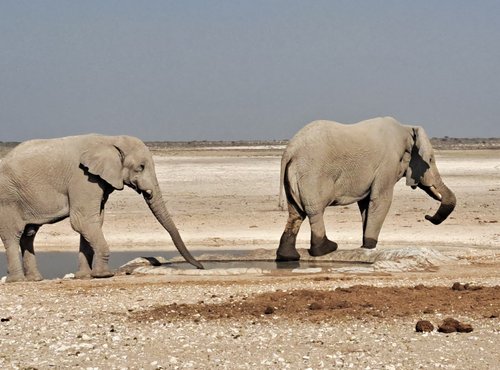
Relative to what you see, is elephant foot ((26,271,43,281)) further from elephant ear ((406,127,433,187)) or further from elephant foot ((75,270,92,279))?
elephant ear ((406,127,433,187))

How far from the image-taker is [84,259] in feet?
57.1

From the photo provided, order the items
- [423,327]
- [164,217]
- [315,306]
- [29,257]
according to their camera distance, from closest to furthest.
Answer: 1. [423,327]
2. [315,306]
3. [29,257]
4. [164,217]

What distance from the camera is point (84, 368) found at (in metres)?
9.77

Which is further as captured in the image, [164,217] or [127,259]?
[127,259]

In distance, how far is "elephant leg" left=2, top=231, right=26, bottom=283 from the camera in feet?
55.5

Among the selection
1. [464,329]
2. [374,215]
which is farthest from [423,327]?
[374,215]

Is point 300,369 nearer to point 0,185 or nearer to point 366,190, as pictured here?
point 0,185

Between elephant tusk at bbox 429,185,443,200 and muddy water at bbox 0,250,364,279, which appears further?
elephant tusk at bbox 429,185,443,200

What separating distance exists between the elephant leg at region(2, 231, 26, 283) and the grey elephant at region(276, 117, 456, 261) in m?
4.88

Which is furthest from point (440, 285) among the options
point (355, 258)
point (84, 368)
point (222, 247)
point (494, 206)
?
point (494, 206)

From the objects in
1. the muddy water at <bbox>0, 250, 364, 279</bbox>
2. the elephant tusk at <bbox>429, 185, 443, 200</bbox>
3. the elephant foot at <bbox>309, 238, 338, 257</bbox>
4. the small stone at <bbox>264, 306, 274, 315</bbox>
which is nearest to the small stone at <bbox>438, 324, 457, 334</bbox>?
the small stone at <bbox>264, 306, 274, 315</bbox>

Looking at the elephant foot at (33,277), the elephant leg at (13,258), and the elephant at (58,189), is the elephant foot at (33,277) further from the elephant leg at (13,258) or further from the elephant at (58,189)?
the elephant leg at (13,258)

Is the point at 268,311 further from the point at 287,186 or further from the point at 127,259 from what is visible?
the point at 127,259

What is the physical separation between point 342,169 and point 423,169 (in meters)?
2.22
